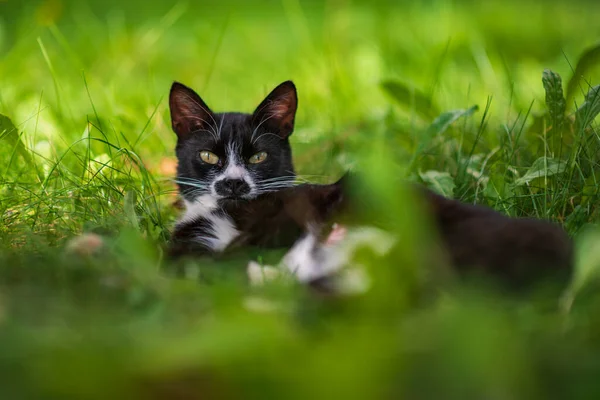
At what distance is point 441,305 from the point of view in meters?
1.17

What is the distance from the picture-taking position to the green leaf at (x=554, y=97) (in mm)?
Answer: 2191

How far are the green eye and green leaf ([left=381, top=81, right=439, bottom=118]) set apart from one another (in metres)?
0.75

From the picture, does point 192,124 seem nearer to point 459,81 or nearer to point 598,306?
point 598,306

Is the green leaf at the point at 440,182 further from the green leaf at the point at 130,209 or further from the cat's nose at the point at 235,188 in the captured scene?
the green leaf at the point at 130,209

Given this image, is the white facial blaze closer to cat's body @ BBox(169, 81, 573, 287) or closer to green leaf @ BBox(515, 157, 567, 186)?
cat's body @ BBox(169, 81, 573, 287)

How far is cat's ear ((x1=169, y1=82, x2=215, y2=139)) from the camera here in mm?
2314

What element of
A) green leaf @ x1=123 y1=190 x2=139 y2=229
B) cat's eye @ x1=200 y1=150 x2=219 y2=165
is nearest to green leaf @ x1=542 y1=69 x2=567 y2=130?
cat's eye @ x1=200 y1=150 x2=219 y2=165

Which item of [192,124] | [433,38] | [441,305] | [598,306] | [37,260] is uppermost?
[433,38]

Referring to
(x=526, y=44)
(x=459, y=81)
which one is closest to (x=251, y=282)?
(x=459, y=81)

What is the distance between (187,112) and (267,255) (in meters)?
0.91

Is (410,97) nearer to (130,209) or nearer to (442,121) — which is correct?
(442,121)

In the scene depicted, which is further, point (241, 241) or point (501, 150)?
point (501, 150)

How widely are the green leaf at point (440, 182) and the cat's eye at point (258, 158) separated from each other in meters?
0.53

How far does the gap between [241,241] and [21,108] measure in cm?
168
